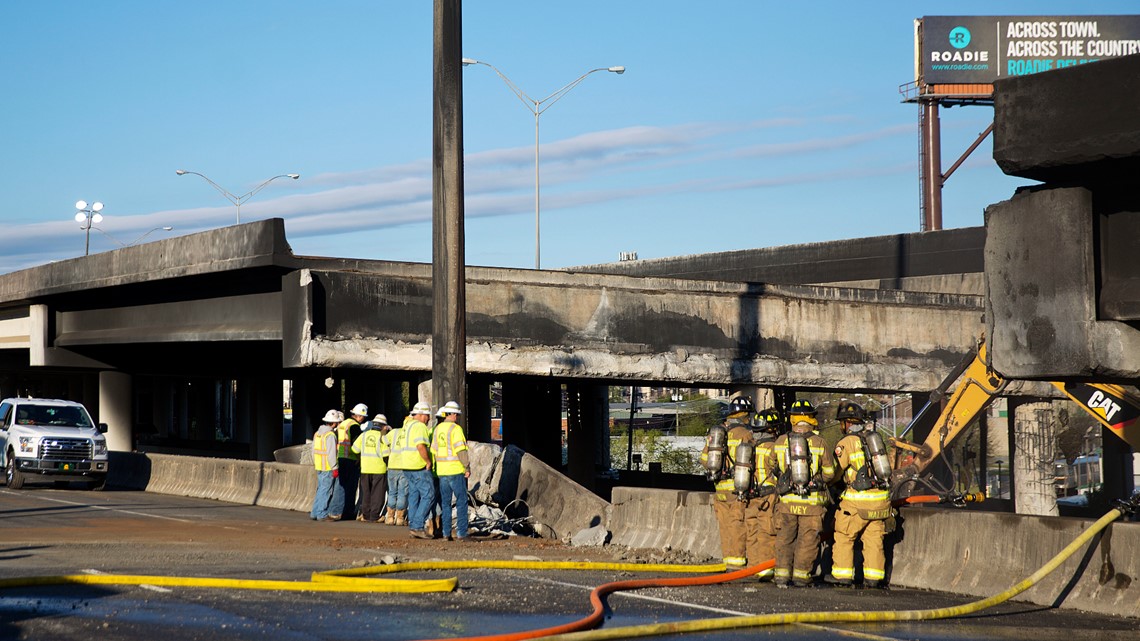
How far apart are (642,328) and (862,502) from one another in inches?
567

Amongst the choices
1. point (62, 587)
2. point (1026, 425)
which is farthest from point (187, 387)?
point (62, 587)

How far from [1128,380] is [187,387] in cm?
7739

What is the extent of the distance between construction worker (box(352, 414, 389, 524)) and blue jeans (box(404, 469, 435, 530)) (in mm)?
3317

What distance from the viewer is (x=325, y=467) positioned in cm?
2186

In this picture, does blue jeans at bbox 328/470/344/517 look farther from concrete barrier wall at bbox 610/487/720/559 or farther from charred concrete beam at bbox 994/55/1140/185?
charred concrete beam at bbox 994/55/1140/185

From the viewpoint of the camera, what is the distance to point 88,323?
1458 inches

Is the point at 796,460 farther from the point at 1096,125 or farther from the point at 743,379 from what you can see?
the point at 743,379

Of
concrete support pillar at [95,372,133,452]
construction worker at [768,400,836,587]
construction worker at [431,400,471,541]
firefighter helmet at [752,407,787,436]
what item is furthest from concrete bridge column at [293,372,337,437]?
construction worker at [768,400,836,587]

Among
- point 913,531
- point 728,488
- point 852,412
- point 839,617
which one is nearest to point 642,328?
point 728,488

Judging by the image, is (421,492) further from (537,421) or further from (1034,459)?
(537,421)

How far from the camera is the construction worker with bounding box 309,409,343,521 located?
21.7 metres

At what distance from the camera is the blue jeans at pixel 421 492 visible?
18.0 meters

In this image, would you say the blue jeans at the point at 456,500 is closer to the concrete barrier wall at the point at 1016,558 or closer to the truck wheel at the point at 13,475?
the concrete barrier wall at the point at 1016,558

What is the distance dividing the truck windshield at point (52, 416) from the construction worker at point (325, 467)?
9.77 meters
